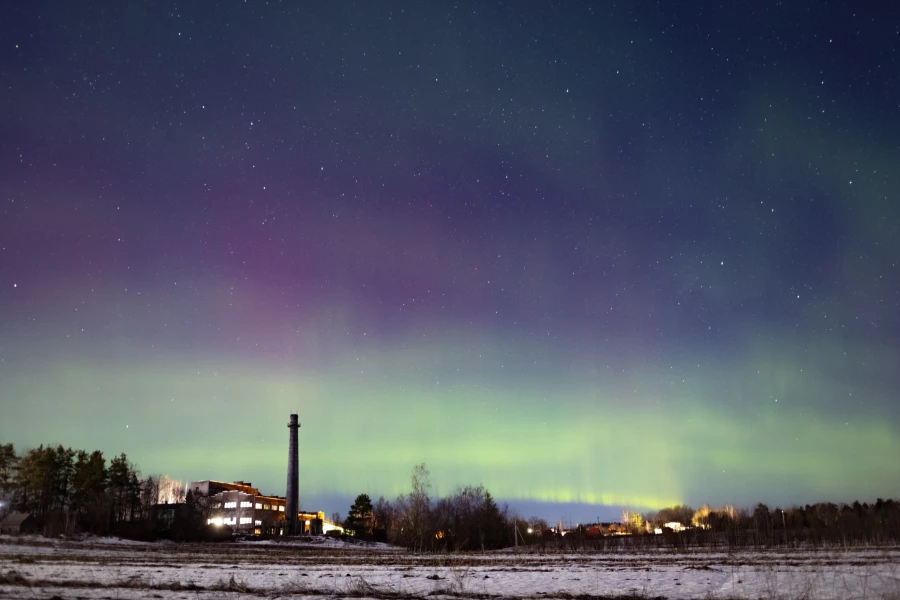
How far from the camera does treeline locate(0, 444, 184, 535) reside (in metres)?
102

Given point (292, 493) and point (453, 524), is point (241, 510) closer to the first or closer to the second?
point (292, 493)

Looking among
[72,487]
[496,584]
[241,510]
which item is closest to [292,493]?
[72,487]

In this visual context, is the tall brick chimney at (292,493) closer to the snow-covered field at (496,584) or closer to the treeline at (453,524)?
the treeline at (453,524)

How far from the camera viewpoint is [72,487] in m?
120

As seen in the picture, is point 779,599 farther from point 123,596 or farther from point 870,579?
point 123,596

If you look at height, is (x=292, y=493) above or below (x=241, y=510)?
above

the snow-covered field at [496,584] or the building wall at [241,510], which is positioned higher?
the snow-covered field at [496,584]

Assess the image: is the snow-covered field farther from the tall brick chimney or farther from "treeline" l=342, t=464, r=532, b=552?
the tall brick chimney

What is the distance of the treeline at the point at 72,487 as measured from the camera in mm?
102312

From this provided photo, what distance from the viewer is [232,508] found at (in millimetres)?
182125

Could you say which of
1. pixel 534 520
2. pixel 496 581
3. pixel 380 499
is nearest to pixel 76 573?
pixel 496 581

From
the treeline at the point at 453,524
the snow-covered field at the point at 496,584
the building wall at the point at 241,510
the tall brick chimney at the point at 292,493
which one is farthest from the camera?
the building wall at the point at 241,510

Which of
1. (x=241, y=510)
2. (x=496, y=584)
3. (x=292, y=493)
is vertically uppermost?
(x=496, y=584)

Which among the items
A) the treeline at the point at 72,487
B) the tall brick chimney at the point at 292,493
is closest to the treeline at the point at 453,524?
the tall brick chimney at the point at 292,493
